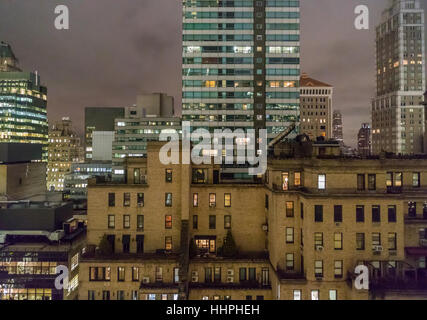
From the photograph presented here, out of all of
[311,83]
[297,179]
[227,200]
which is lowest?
[227,200]

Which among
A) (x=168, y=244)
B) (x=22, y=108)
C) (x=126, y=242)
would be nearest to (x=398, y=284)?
(x=168, y=244)

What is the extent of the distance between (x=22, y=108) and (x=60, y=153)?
4795cm

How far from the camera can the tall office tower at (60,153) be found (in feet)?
586

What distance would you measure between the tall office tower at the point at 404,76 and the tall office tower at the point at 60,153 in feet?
550

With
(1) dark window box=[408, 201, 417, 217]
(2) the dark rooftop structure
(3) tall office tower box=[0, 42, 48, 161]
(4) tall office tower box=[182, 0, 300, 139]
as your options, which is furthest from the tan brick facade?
(3) tall office tower box=[0, 42, 48, 161]

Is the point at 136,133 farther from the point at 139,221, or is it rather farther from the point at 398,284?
the point at 398,284

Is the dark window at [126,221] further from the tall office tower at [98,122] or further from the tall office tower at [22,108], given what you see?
the tall office tower at [22,108]

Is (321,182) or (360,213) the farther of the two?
(321,182)

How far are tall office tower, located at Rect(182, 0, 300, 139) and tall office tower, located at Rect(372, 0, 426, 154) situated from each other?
8349cm

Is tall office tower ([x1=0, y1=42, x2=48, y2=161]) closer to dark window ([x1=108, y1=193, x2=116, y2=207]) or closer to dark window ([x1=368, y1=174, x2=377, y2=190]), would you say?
dark window ([x1=108, y1=193, x2=116, y2=207])

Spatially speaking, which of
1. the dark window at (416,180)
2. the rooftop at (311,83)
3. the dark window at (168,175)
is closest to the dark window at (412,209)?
the dark window at (416,180)

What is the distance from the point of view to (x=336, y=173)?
2850 centimetres

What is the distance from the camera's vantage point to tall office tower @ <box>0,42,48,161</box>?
138m

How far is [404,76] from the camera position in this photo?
435 ft
